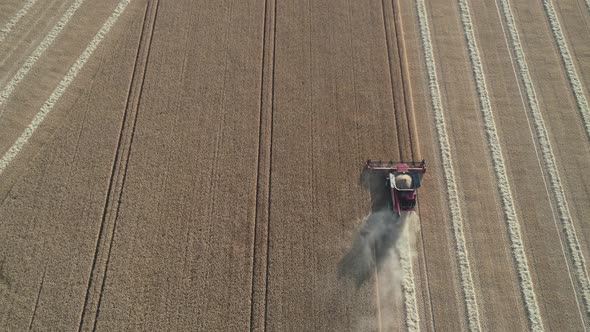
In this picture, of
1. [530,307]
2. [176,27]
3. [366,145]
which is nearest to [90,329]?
[366,145]

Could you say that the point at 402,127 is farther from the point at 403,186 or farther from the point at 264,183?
the point at 264,183

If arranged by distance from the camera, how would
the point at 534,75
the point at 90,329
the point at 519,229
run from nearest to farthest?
the point at 90,329 < the point at 519,229 < the point at 534,75

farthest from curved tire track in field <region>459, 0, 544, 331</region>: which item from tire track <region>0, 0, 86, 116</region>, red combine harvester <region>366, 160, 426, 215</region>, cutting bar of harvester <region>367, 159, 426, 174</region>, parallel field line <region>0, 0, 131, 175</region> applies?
tire track <region>0, 0, 86, 116</region>

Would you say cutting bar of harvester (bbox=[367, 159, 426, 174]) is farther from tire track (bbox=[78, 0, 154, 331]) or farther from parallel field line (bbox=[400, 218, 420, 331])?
tire track (bbox=[78, 0, 154, 331])

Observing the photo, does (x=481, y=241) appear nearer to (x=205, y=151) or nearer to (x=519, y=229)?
(x=519, y=229)

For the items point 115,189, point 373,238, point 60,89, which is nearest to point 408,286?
point 373,238

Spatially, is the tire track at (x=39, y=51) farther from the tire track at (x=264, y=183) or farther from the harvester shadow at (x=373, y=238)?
the harvester shadow at (x=373, y=238)

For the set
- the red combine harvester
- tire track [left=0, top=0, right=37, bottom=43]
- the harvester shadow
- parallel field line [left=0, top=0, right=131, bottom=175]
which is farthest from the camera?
tire track [left=0, top=0, right=37, bottom=43]
